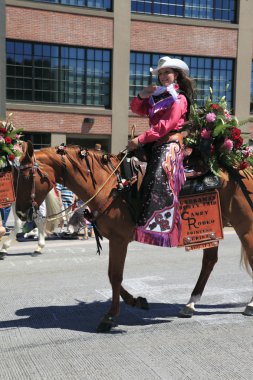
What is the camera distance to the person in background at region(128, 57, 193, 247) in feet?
13.6

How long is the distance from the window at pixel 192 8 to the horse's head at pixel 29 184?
19.2 meters

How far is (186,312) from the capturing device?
482cm

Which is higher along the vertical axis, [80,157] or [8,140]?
[8,140]

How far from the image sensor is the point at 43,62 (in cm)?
2009

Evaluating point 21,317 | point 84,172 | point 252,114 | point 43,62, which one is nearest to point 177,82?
point 84,172

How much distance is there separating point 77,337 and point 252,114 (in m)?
22.0

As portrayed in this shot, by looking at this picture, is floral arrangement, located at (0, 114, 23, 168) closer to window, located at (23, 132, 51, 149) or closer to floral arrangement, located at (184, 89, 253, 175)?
floral arrangement, located at (184, 89, 253, 175)

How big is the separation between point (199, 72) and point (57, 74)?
745cm

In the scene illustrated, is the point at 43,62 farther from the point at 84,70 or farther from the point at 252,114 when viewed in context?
the point at 252,114

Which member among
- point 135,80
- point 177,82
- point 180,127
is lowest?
point 180,127

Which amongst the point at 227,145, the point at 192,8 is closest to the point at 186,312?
the point at 227,145

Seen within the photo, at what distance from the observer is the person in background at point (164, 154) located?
164 inches

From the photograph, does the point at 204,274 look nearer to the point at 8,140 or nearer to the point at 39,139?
the point at 8,140

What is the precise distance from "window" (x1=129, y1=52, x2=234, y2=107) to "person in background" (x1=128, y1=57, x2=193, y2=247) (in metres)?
17.1
